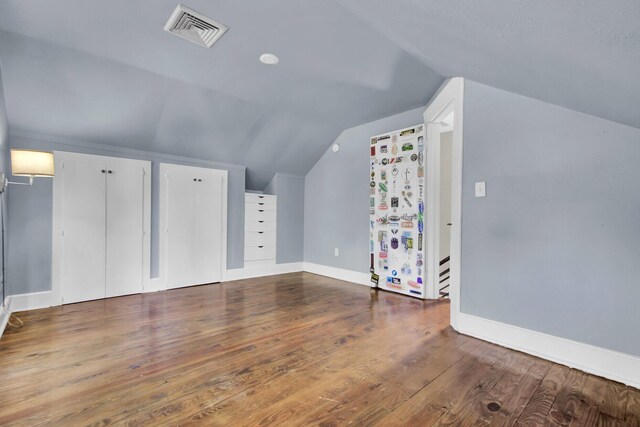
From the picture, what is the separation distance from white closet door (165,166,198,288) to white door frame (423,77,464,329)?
3193mm

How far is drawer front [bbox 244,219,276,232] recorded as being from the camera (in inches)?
189

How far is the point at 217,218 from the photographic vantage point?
4.43 m

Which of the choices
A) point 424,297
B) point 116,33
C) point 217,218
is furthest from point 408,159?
point 116,33

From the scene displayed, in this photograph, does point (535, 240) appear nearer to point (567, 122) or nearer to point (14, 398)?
point (567, 122)

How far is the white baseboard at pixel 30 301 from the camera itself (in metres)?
2.99

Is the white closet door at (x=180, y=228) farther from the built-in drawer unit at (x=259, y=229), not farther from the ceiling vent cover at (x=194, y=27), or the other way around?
the ceiling vent cover at (x=194, y=27)

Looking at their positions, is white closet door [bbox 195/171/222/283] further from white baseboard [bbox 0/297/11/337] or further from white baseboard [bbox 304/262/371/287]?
white baseboard [bbox 0/297/11/337]

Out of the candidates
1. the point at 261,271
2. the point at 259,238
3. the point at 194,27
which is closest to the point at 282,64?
the point at 194,27

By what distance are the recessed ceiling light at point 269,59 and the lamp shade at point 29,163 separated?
A: 207cm

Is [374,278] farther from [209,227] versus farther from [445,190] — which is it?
[209,227]

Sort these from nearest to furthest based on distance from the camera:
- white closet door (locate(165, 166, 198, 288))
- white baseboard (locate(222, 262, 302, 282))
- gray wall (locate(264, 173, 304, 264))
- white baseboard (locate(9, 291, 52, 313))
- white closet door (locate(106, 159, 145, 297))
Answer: white baseboard (locate(9, 291, 52, 313))
white closet door (locate(106, 159, 145, 297))
white closet door (locate(165, 166, 198, 288))
white baseboard (locate(222, 262, 302, 282))
gray wall (locate(264, 173, 304, 264))

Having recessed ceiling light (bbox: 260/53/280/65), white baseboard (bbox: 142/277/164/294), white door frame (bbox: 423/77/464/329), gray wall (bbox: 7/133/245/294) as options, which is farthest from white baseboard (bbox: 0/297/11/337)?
white door frame (bbox: 423/77/464/329)

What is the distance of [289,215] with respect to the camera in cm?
525

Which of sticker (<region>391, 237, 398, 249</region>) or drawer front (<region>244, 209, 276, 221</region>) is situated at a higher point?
drawer front (<region>244, 209, 276, 221</region>)
